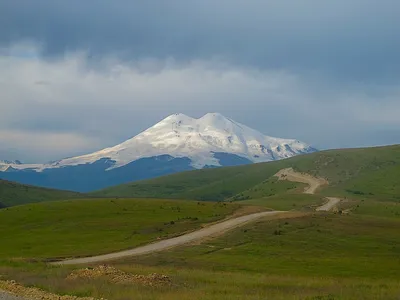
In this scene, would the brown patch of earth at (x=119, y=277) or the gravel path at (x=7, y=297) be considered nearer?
the gravel path at (x=7, y=297)

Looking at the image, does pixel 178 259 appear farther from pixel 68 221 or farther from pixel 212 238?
pixel 68 221

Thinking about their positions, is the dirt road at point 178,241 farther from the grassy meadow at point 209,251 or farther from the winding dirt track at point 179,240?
the grassy meadow at point 209,251

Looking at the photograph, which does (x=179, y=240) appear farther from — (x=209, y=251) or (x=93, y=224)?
(x=93, y=224)

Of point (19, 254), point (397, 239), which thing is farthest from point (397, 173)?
point (19, 254)

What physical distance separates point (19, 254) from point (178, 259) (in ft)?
74.8

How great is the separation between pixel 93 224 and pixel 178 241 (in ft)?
82.9

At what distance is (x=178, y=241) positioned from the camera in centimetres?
6266

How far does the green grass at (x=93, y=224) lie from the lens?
2583 inches

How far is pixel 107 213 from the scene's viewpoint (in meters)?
94.8

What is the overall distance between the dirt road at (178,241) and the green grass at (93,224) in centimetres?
279

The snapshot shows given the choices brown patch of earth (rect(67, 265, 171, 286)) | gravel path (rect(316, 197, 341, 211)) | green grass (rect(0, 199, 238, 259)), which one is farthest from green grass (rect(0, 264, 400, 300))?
gravel path (rect(316, 197, 341, 211))

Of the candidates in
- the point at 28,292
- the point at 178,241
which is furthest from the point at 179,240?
the point at 28,292

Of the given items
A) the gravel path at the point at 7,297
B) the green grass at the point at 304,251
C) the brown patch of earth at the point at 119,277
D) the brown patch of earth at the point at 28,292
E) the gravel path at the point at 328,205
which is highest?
the gravel path at the point at 7,297

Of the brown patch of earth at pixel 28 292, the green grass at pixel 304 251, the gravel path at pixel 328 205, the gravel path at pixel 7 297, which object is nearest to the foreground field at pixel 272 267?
the green grass at pixel 304 251
